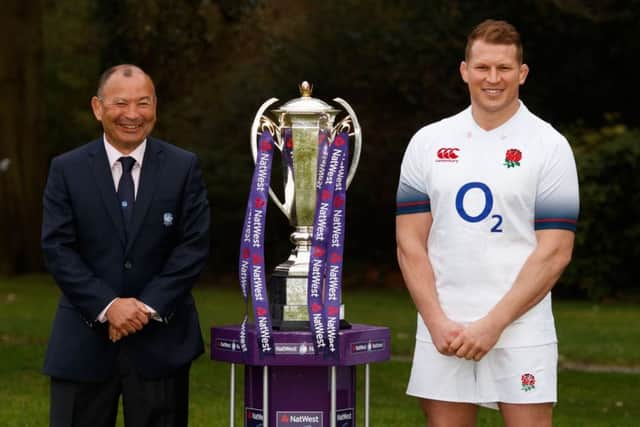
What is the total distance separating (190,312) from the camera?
224 inches

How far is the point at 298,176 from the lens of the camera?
5.81 metres

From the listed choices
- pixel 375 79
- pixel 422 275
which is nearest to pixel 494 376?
pixel 422 275

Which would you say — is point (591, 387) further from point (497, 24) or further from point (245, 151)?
point (245, 151)

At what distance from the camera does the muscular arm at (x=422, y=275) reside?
4805 mm

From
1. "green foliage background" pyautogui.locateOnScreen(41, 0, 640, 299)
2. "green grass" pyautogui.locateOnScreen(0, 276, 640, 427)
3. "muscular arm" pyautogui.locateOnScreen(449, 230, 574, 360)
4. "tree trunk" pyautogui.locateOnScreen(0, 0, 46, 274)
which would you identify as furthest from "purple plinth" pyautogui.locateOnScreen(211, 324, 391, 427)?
"tree trunk" pyautogui.locateOnScreen(0, 0, 46, 274)

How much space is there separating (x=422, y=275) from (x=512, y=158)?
21.6 inches

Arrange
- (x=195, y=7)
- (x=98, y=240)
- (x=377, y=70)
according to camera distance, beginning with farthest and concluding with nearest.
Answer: (x=377, y=70), (x=195, y=7), (x=98, y=240)

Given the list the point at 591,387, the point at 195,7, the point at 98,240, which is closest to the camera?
the point at 98,240

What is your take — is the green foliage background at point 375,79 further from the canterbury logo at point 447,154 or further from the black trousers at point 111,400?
the canterbury logo at point 447,154

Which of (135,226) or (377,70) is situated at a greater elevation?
(377,70)

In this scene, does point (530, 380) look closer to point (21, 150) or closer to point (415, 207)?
point (415, 207)

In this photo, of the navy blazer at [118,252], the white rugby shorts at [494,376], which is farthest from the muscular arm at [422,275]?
the navy blazer at [118,252]

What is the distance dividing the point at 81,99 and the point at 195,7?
611 inches

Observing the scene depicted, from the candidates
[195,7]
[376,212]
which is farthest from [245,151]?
[195,7]
